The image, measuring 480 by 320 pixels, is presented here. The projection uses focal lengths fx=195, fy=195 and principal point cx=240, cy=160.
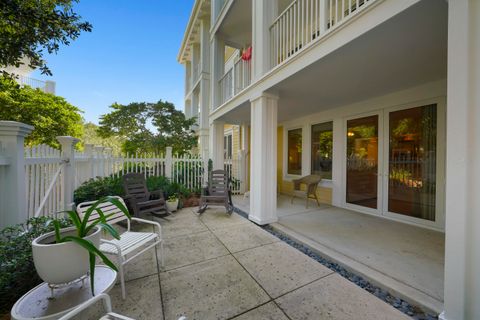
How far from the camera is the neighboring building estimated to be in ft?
4.89

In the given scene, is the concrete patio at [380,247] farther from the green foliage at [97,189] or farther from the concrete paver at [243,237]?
the green foliage at [97,189]

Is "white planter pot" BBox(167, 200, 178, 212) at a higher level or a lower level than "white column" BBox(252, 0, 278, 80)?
lower

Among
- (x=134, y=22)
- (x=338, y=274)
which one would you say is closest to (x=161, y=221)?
(x=338, y=274)

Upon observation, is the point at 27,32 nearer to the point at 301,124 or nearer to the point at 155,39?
the point at 301,124

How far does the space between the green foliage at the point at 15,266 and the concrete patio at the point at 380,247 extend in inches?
129

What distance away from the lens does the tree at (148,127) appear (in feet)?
29.5

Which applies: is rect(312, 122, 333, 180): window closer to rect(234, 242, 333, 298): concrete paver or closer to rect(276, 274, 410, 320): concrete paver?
rect(234, 242, 333, 298): concrete paver

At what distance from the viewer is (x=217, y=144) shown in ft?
23.0

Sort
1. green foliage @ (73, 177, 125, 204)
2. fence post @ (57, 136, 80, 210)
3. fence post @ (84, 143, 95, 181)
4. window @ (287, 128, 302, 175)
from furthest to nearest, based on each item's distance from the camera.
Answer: window @ (287, 128, 302, 175) → fence post @ (84, 143, 95, 181) → green foliage @ (73, 177, 125, 204) → fence post @ (57, 136, 80, 210)

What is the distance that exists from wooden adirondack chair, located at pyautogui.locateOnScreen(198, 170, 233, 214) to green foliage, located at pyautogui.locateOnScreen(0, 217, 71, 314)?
3141 mm

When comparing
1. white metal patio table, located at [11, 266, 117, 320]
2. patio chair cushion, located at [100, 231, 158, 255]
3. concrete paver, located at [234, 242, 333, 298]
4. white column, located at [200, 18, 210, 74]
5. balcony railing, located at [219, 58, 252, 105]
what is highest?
white column, located at [200, 18, 210, 74]

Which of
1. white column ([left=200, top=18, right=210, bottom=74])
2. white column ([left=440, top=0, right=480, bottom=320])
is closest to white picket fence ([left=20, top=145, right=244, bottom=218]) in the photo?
white column ([left=440, top=0, right=480, bottom=320])

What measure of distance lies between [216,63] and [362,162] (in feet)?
18.2

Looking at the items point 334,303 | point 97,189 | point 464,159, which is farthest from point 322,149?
point 97,189
